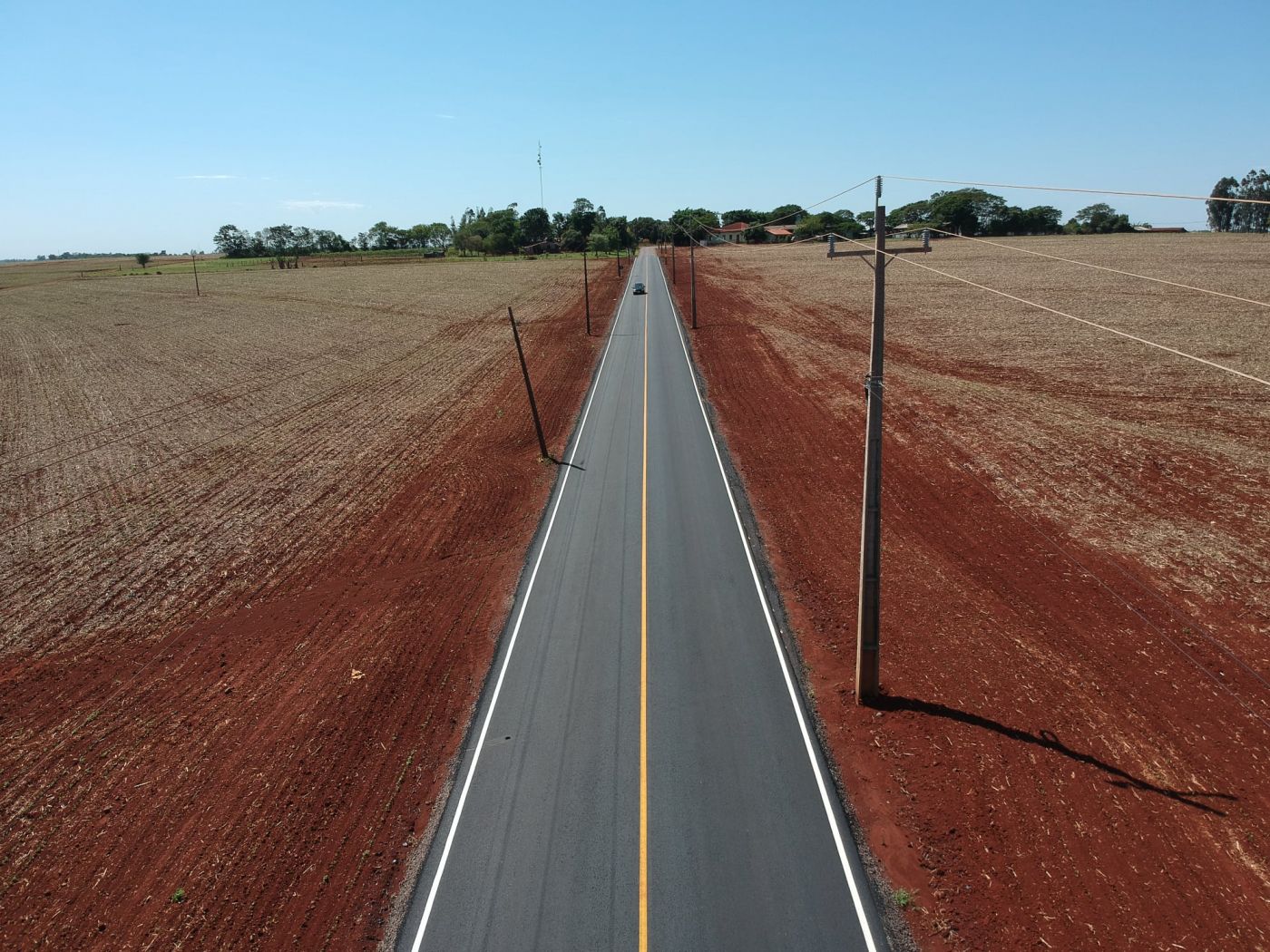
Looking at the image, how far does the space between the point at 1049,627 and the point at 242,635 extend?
65.2ft

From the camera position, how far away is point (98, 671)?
16.7 m

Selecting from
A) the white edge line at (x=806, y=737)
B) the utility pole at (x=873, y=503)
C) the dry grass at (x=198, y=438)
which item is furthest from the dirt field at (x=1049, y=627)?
the dry grass at (x=198, y=438)

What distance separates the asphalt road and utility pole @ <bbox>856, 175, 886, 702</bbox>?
1699 millimetres

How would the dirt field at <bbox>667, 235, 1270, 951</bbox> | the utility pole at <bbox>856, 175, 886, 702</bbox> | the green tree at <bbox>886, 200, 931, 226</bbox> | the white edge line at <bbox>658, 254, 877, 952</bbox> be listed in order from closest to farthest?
the white edge line at <bbox>658, 254, 877, 952</bbox>
the dirt field at <bbox>667, 235, 1270, 951</bbox>
the utility pole at <bbox>856, 175, 886, 702</bbox>
the green tree at <bbox>886, 200, 931, 226</bbox>

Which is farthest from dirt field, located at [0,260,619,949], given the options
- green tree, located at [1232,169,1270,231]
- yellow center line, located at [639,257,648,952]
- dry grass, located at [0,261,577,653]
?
green tree, located at [1232,169,1270,231]

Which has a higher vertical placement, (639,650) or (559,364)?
(559,364)

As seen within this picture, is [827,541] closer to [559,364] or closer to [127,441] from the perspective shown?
[559,364]

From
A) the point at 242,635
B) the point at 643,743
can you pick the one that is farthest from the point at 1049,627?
the point at 242,635

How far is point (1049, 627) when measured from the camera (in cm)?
1619

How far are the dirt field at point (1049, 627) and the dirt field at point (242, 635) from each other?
28.3 feet

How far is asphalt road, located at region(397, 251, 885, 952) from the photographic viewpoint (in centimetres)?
1023

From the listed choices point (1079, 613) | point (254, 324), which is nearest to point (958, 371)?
point (1079, 613)

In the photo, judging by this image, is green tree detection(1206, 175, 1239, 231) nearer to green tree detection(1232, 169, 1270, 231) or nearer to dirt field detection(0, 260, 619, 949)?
green tree detection(1232, 169, 1270, 231)

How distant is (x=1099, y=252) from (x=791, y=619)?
360ft
